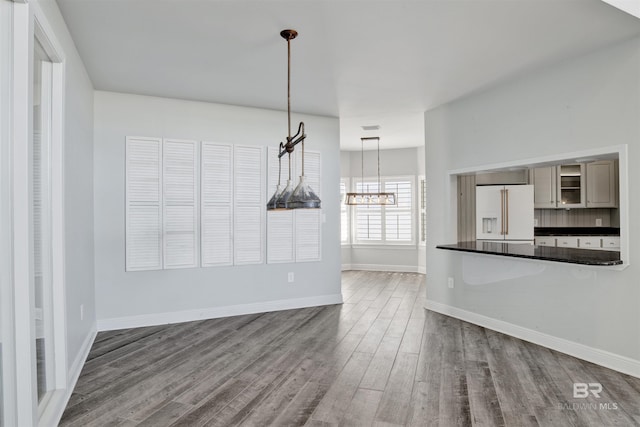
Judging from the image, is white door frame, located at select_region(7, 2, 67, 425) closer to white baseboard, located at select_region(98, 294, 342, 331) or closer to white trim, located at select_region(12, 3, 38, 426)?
white trim, located at select_region(12, 3, 38, 426)

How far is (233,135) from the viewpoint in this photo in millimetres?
5312

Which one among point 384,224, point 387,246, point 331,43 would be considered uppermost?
point 331,43

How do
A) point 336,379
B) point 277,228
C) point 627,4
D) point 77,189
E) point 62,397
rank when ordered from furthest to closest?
1. point 277,228
2. point 77,189
3. point 336,379
4. point 62,397
5. point 627,4

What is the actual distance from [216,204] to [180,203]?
1.42 ft

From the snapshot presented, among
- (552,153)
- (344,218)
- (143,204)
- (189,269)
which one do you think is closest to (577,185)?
(552,153)

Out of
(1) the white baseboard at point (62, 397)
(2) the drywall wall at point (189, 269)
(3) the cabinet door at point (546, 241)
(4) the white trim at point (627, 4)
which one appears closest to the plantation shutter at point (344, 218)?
(2) the drywall wall at point (189, 269)

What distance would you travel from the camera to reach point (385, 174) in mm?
9039

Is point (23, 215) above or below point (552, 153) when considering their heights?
below

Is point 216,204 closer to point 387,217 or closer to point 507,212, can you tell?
point 507,212

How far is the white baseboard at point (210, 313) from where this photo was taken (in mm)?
4656

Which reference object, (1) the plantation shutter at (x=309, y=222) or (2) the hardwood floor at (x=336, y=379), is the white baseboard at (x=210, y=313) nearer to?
(2) the hardwood floor at (x=336, y=379)

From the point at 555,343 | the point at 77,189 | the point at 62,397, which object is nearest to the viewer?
the point at 62,397

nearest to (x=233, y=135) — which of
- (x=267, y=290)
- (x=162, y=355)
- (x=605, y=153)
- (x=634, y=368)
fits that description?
(x=267, y=290)

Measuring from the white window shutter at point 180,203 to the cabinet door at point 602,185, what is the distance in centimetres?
613
